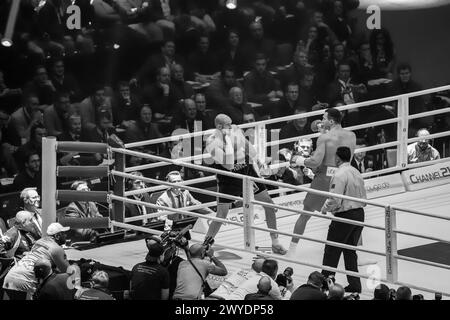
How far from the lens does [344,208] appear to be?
40.8 ft

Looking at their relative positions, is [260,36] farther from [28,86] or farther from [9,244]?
[9,244]

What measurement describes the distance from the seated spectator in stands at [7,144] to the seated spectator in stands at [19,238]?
2.53 metres

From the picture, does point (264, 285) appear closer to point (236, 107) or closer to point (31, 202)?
point (31, 202)

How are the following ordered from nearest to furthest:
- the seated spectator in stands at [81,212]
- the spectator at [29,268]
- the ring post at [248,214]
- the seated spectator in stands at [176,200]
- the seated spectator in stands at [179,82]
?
1. the spectator at [29,268]
2. the ring post at [248,214]
3. the seated spectator in stands at [81,212]
4. the seated spectator in stands at [176,200]
5. the seated spectator in stands at [179,82]

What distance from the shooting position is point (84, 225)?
43.7ft

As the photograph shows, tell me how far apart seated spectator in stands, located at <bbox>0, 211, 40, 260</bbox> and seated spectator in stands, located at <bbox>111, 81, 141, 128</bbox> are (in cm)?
326

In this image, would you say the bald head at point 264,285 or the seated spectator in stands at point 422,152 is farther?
the seated spectator in stands at point 422,152

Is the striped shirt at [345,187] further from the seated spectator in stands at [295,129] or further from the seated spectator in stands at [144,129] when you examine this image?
the seated spectator in stands at [144,129]

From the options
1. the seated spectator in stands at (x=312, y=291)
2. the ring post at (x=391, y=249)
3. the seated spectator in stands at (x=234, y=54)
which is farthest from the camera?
the seated spectator in stands at (x=234, y=54)

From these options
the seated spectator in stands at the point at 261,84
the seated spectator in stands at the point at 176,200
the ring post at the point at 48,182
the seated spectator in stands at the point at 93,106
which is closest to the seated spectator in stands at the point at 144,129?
the seated spectator in stands at the point at 93,106

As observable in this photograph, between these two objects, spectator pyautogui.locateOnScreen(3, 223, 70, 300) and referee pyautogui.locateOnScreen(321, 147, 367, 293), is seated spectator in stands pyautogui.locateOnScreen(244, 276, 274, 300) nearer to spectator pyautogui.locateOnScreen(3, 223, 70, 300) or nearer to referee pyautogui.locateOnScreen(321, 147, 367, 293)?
referee pyautogui.locateOnScreen(321, 147, 367, 293)

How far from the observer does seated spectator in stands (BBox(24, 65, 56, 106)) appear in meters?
16.6

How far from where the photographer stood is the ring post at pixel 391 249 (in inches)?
481

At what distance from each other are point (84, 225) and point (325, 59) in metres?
6.01
